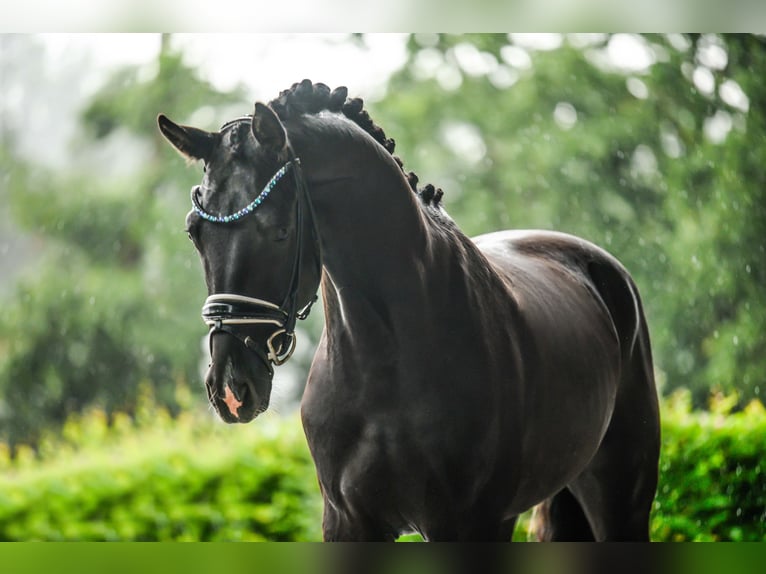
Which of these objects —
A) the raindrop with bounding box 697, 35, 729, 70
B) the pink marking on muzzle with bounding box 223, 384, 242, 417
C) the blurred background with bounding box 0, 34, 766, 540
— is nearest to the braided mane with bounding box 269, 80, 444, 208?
the pink marking on muzzle with bounding box 223, 384, 242, 417

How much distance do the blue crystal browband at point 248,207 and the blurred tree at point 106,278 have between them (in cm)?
441

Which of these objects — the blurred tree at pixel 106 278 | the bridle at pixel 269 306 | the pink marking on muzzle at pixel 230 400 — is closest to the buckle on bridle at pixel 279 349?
the bridle at pixel 269 306

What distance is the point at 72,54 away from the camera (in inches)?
260

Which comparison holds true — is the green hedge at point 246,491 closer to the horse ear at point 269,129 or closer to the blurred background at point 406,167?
the blurred background at point 406,167

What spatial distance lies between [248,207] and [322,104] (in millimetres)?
374

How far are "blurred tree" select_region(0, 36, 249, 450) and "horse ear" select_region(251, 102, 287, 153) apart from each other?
174 inches

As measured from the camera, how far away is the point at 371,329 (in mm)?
2168

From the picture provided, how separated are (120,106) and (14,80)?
0.74 meters

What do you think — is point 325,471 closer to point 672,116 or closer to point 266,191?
point 266,191

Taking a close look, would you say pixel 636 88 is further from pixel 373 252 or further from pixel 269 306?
pixel 269 306

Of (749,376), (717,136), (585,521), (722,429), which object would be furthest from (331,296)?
(717,136)

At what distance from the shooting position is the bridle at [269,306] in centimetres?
197

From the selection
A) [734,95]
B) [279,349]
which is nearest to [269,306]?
[279,349]

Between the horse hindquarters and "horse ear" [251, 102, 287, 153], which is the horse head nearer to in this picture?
"horse ear" [251, 102, 287, 153]
